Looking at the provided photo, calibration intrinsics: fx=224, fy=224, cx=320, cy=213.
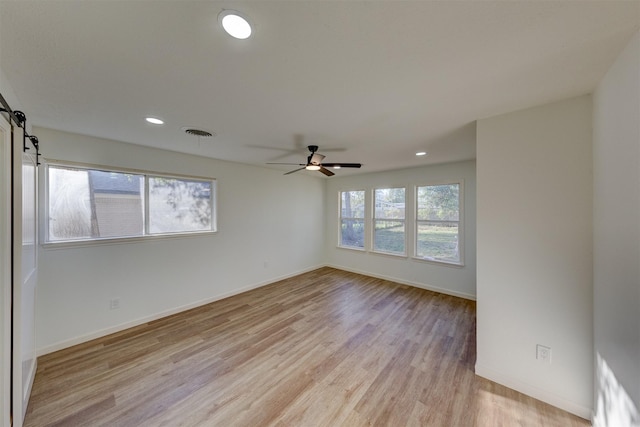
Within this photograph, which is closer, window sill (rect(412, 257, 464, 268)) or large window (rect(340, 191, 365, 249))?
window sill (rect(412, 257, 464, 268))

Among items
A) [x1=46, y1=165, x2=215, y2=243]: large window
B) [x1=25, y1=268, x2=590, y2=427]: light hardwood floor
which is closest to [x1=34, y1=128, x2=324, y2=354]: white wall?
[x1=46, y1=165, x2=215, y2=243]: large window

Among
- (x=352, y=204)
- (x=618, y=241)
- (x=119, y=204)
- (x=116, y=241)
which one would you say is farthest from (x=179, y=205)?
(x=618, y=241)

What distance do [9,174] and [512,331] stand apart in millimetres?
3871

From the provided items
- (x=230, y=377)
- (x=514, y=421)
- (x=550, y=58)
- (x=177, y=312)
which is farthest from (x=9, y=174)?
(x=514, y=421)

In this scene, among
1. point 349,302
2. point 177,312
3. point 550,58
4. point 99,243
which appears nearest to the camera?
point 550,58

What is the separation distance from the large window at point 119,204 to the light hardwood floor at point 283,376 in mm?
1318

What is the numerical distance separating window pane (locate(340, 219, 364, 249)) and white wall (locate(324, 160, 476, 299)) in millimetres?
169

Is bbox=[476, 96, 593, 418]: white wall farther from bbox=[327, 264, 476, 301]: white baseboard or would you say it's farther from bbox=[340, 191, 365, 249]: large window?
bbox=[340, 191, 365, 249]: large window

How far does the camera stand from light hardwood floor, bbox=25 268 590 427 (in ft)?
5.60

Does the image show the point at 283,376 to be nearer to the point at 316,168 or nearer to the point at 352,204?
the point at 316,168

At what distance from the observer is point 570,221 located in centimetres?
173

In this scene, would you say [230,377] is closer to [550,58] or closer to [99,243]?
[99,243]

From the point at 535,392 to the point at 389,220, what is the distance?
3.46m

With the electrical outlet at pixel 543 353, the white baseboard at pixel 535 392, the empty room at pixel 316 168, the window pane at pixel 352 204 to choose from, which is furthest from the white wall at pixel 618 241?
the window pane at pixel 352 204
